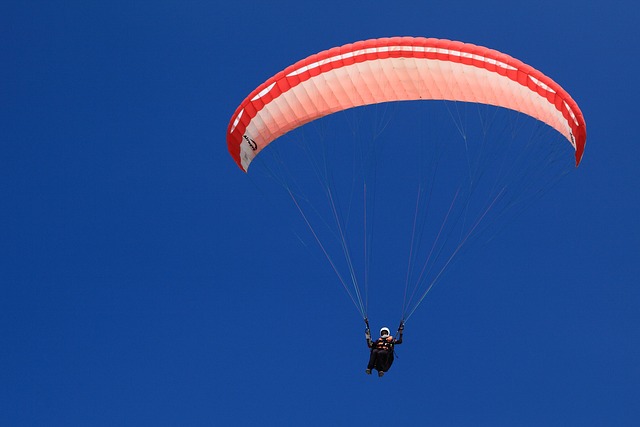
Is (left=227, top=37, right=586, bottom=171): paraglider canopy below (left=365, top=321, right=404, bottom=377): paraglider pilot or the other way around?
the other way around

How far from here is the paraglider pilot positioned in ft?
71.8

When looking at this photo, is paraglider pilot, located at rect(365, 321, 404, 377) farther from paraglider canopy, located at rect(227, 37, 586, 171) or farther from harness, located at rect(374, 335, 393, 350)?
paraglider canopy, located at rect(227, 37, 586, 171)

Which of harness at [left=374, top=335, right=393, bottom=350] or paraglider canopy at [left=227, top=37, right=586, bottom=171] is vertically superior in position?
paraglider canopy at [left=227, top=37, right=586, bottom=171]

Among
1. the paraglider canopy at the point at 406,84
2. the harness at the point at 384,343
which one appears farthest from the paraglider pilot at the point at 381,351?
the paraglider canopy at the point at 406,84

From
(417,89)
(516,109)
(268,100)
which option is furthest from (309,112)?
(516,109)

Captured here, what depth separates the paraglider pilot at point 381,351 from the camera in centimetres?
2188

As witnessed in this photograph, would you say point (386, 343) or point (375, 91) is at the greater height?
point (375, 91)

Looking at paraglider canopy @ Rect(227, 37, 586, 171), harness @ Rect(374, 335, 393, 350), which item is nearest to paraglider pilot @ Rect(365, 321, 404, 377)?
harness @ Rect(374, 335, 393, 350)

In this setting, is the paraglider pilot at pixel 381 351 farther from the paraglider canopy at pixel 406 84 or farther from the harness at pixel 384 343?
the paraglider canopy at pixel 406 84

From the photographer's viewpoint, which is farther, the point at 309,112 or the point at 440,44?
the point at 309,112

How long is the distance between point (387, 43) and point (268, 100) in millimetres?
2815

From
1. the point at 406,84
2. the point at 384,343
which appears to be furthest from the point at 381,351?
the point at 406,84

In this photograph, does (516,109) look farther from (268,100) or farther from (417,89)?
(268,100)

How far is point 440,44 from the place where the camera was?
21984 millimetres
